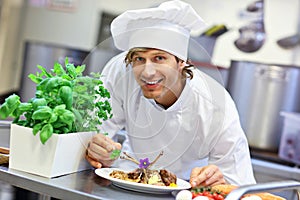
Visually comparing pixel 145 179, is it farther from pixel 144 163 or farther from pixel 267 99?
pixel 267 99

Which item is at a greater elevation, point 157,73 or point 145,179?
point 157,73

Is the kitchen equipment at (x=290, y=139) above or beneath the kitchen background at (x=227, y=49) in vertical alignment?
beneath

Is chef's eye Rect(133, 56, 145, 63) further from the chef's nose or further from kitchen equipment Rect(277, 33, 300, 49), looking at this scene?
kitchen equipment Rect(277, 33, 300, 49)

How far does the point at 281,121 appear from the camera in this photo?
8.89 ft

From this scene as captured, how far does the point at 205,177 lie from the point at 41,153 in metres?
0.37

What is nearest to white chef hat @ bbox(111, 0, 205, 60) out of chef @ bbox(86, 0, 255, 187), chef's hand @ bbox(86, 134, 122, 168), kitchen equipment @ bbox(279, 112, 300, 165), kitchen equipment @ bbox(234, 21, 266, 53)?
chef @ bbox(86, 0, 255, 187)

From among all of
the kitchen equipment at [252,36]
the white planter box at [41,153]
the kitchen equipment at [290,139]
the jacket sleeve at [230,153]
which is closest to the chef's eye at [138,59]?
the white planter box at [41,153]

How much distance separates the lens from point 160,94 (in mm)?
1242

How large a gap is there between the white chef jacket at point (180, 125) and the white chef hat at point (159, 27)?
0.21ft

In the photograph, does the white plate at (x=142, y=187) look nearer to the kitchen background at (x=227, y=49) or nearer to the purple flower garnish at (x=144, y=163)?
the purple flower garnish at (x=144, y=163)

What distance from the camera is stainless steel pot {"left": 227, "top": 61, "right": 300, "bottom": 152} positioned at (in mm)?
2701

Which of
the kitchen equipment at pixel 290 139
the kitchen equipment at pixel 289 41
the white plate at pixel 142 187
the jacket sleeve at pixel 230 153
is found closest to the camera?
the white plate at pixel 142 187

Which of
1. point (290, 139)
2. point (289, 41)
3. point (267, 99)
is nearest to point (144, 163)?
point (290, 139)

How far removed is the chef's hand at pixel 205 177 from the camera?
123 centimetres
